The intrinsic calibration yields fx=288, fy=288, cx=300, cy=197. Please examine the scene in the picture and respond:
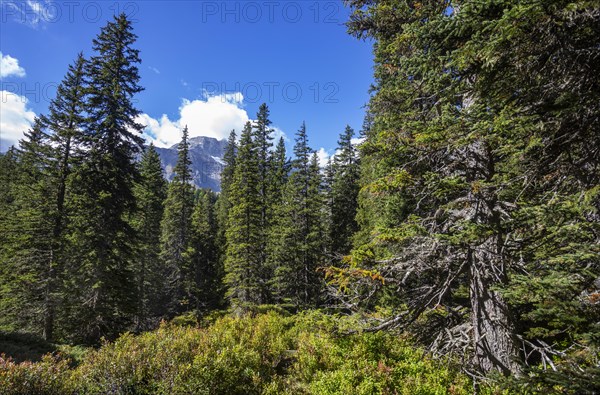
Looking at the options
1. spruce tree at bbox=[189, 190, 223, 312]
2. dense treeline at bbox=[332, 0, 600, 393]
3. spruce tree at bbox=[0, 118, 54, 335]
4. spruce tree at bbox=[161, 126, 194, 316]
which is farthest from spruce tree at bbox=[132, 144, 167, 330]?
dense treeline at bbox=[332, 0, 600, 393]

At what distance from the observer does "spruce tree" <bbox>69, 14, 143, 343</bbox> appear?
1570cm

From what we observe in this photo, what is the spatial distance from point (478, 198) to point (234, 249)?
19.7 m

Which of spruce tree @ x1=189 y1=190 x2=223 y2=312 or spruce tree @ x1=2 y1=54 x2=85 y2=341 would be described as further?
spruce tree @ x1=189 y1=190 x2=223 y2=312

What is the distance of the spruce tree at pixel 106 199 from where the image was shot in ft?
51.5

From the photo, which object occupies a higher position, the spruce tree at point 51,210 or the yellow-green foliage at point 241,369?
the spruce tree at point 51,210

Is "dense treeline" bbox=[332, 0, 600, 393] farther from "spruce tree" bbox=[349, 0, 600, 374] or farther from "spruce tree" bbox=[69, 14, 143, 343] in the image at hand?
"spruce tree" bbox=[69, 14, 143, 343]

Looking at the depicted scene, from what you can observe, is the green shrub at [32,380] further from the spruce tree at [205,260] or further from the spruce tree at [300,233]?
the spruce tree at [205,260]

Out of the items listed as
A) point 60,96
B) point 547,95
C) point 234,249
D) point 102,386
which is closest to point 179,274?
point 234,249

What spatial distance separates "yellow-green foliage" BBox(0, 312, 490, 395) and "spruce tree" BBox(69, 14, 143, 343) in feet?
34.9

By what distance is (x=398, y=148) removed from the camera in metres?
6.60

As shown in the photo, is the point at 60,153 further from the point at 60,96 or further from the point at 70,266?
the point at 70,266

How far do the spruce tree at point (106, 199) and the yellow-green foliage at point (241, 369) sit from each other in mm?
10632

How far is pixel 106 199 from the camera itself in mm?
16188

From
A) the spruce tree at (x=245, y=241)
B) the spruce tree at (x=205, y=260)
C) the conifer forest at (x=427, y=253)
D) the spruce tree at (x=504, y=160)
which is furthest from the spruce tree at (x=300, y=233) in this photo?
the spruce tree at (x=504, y=160)
